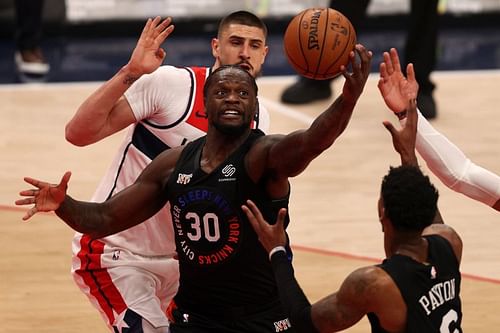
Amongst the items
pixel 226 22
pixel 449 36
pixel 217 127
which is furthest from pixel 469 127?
pixel 217 127

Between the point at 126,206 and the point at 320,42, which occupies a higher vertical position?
the point at 320,42

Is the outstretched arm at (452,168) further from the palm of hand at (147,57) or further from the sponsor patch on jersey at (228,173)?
the palm of hand at (147,57)

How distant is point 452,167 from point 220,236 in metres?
1.31

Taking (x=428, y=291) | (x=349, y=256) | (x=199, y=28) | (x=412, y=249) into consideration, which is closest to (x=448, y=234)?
(x=412, y=249)

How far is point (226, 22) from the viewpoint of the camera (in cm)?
662

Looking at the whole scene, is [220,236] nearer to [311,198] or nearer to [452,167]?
[452,167]

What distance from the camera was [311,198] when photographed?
34.6ft

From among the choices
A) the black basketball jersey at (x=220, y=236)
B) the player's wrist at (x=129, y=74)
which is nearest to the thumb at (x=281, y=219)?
the black basketball jersey at (x=220, y=236)

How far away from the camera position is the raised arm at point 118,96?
630 cm

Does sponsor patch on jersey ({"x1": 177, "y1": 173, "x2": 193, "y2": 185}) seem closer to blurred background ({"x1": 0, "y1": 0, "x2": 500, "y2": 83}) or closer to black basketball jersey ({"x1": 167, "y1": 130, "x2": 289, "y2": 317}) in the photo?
black basketball jersey ({"x1": 167, "y1": 130, "x2": 289, "y2": 317})

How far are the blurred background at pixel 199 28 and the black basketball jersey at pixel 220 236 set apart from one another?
9.20m

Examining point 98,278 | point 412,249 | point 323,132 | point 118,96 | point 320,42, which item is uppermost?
point 320,42

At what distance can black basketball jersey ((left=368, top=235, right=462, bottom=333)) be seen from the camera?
4.93 meters

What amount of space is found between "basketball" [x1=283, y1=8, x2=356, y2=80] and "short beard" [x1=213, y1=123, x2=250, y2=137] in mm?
618
